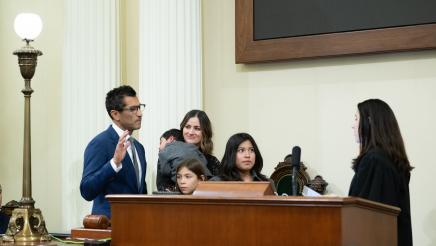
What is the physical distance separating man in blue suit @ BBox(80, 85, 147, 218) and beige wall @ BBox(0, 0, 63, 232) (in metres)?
2.93

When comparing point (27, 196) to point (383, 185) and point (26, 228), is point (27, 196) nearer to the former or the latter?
point (26, 228)

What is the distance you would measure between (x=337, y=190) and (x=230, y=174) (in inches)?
69.6

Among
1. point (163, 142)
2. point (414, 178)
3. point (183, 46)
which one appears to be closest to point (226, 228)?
point (163, 142)

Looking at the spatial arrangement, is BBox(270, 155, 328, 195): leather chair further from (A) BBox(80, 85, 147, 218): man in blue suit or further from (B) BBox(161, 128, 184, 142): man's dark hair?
(A) BBox(80, 85, 147, 218): man in blue suit

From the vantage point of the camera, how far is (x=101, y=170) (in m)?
5.02

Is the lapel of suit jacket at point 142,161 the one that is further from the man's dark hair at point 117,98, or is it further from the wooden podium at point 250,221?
the wooden podium at point 250,221

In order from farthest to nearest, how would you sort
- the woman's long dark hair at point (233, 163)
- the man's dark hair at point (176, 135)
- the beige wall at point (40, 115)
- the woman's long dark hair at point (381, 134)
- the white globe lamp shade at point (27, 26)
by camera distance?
the beige wall at point (40, 115) < the white globe lamp shade at point (27, 26) < the man's dark hair at point (176, 135) < the woman's long dark hair at point (233, 163) < the woman's long dark hair at point (381, 134)

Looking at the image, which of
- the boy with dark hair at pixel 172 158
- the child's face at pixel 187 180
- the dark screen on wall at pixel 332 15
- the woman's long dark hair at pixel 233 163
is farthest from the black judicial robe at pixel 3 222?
the dark screen on wall at pixel 332 15

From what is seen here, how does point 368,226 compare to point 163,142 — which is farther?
point 163,142

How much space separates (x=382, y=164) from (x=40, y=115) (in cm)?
498

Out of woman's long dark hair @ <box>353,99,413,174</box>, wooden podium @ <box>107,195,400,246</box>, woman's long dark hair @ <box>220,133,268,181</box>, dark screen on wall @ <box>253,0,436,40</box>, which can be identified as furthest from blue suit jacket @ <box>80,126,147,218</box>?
dark screen on wall @ <box>253,0,436,40</box>

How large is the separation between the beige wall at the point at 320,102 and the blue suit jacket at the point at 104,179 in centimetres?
211

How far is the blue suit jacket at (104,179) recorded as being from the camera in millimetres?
5056

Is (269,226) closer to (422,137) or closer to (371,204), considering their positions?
(371,204)
